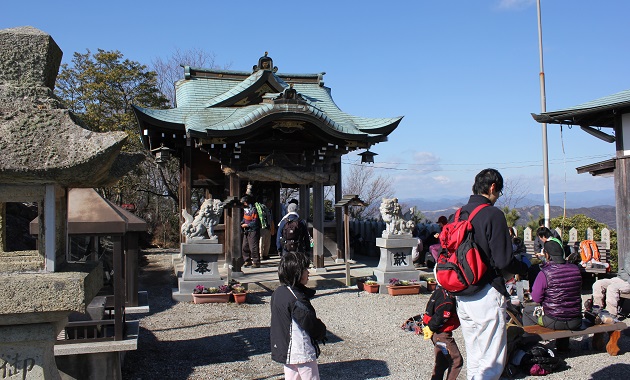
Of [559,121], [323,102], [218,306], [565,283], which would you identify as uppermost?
[323,102]

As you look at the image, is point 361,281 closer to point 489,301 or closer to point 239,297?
point 239,297

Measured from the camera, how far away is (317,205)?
42.3 feet

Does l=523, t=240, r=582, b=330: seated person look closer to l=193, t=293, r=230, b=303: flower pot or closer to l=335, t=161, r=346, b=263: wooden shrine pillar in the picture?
l=193, t=293, r=230, b=303: flower pot

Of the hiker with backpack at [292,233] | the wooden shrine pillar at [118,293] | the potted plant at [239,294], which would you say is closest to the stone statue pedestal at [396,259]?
the hiker with backpack at [292,233]

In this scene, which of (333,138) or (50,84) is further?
(333,138)

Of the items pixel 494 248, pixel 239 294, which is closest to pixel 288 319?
pixel 494 248

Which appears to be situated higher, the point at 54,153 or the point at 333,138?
the point at 333,138

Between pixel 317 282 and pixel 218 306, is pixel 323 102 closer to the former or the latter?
pixel 317 282

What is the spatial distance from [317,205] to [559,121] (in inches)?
219

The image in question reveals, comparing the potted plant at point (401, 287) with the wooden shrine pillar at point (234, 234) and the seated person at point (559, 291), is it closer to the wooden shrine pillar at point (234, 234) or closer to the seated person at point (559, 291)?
the wooden shrine pillar at point (234, 234)

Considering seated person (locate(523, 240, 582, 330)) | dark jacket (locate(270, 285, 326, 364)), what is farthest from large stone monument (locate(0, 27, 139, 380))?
seated person (locate(523, 240, 582, 330))

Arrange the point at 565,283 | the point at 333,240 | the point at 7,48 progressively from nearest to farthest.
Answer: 1. the point at 7,48
2. the point at 565,283
3. the point at 333,240

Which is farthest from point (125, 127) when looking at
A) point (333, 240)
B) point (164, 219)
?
point (333, 240)

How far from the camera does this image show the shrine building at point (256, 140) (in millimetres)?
12047
